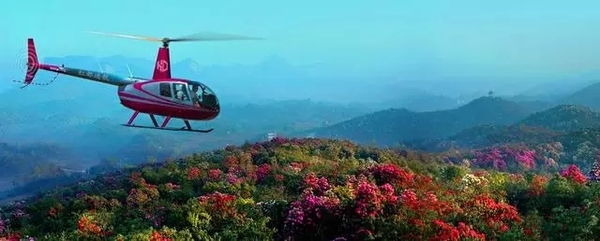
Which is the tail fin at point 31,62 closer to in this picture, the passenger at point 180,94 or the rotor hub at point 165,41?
the rotor hub at point 165,41

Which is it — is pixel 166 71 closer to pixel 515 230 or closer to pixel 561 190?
pixel 515 230

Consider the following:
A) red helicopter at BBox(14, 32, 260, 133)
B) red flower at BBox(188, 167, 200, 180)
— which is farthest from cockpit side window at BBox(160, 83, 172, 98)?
red flower at BBox(188, 167, 200, 180)

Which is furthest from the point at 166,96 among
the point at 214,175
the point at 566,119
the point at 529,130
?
the point at 566,119

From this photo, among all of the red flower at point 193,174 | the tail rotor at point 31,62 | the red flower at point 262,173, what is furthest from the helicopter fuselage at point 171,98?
the red flower at point 193,174

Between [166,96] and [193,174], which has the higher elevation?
[166,96]

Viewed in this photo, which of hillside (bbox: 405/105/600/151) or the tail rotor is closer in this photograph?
the tail rotor

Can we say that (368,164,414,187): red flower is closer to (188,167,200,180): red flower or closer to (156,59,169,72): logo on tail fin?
(156,59,169,72): logo on tail fin

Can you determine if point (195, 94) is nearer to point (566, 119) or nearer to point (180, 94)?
point (180, 94)
